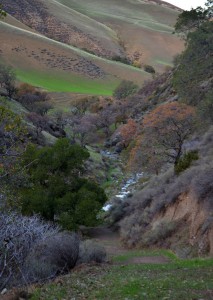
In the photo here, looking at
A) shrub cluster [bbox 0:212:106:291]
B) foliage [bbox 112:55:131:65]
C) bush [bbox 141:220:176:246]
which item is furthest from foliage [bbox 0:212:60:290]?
foliage [bbox 112:55:131:65]

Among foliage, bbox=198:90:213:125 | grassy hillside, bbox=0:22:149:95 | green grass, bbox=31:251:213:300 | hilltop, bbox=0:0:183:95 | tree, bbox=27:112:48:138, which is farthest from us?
hilltop, bbox=0:0:183:95

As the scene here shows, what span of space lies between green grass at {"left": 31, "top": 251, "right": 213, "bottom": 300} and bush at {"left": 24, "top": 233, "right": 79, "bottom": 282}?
0.92 m

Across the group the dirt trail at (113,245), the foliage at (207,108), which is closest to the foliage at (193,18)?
the foliage at (207,108)

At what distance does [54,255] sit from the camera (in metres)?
14.6

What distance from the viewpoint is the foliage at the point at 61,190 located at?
25.0 metres

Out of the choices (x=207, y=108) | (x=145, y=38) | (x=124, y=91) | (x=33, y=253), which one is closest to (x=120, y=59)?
(x=145, y=38)

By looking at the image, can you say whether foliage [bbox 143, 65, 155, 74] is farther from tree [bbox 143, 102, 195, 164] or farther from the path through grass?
the path through grass

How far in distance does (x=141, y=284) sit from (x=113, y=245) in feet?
43.8

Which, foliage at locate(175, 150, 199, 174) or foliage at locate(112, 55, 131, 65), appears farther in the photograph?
foliage at locate(112, 55, 131, 65)

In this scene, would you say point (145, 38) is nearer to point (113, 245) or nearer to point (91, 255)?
point (113, 245)

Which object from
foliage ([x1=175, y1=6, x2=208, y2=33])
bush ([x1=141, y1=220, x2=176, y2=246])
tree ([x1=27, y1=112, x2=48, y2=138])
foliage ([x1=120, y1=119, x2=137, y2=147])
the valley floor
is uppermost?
foliage ([x1=175, y1=6, x2=208, y2=33])

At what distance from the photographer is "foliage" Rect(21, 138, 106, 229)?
82.0 ft

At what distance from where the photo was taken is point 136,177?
41906 mm

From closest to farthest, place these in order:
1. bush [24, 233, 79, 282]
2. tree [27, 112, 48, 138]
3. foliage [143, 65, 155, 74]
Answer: bush [24, 233, 79, 282], tree [27, 112, 48, 138], foliage [143, 65, 155, 74]
